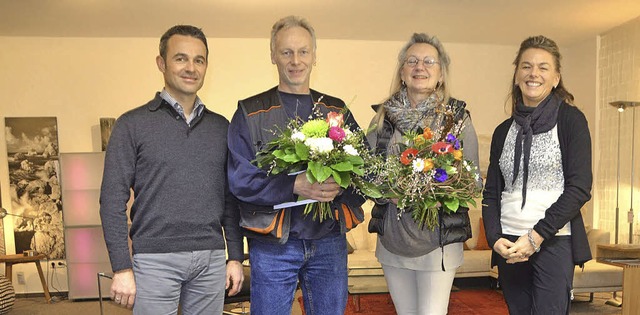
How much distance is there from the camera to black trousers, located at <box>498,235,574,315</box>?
2008mm

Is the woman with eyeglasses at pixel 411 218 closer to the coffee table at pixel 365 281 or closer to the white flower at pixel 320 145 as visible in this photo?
the white flower at pixel 320 145

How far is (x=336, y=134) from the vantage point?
1.70m

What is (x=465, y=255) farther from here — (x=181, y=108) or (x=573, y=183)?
(x=181, y=108)

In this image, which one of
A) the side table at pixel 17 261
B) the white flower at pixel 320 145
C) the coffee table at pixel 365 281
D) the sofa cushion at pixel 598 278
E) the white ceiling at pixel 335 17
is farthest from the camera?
the side table at pixel 17 261

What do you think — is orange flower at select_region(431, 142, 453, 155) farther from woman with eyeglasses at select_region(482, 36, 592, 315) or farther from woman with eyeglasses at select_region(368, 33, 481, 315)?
woman with eyeglasses at select_region(482, 36, 592, 315)

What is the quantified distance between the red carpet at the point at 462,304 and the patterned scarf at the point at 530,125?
2.72m

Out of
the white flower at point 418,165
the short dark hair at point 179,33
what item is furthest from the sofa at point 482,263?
the short dark hair at point 179,33

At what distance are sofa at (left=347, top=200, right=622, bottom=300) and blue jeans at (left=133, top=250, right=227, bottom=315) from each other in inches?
102

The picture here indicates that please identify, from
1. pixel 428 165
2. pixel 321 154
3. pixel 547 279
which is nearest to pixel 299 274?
pixel 321 154

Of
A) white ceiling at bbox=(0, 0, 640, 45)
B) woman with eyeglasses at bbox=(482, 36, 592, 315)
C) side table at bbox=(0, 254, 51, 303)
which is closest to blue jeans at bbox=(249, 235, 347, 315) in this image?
woman with eyeglasses at bbox=(482, 36, 592, 315)

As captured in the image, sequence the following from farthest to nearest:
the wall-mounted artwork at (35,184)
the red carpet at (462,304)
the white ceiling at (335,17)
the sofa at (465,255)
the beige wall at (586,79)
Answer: the beige wall at (586,79), the wall-mounted artwork at (35,184), the sofa at (465,255), the white ceiling at (335,17), the red carpet at (462,304)

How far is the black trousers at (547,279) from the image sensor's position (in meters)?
2.01

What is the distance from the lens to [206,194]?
2006mm

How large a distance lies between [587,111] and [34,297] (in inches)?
294
